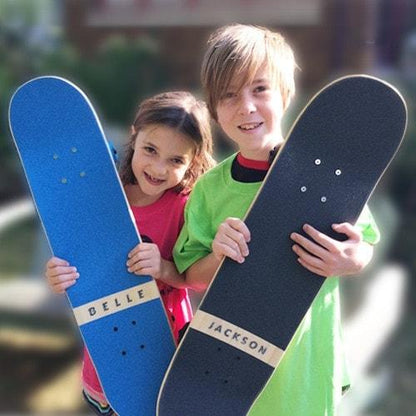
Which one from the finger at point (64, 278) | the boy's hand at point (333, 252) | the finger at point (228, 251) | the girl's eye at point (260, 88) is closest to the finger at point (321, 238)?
the boy's hand at point (333, 252)

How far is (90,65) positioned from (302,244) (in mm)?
3080

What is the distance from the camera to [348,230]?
1197 millimetres

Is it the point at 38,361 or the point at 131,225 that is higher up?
the point at 131,225

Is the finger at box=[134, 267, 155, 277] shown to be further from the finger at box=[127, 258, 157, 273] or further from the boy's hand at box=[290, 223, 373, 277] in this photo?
the boy's hand at box=[290, 223, 373, 277]

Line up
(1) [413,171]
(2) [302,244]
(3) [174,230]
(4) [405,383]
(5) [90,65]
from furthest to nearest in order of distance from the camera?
(5) [90,65]
(1) [413,171]
(4) [405,383]
(3) [174,230]
(2) [302,244]

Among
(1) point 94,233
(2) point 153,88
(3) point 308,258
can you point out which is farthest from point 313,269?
(2) point 153,88

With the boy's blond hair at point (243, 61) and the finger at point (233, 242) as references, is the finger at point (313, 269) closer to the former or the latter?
the finger at point (233, 242)

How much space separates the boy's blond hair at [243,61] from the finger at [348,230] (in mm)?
201

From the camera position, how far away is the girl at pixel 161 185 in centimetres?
130

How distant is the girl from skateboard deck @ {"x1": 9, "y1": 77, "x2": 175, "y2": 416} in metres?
0.03

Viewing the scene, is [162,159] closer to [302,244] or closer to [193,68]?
[302,244]

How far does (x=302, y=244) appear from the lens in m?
1.21

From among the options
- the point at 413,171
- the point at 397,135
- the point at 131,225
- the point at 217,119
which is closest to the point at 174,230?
the point at 131,225

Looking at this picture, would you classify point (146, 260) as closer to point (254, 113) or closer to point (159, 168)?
point (159, 168)
